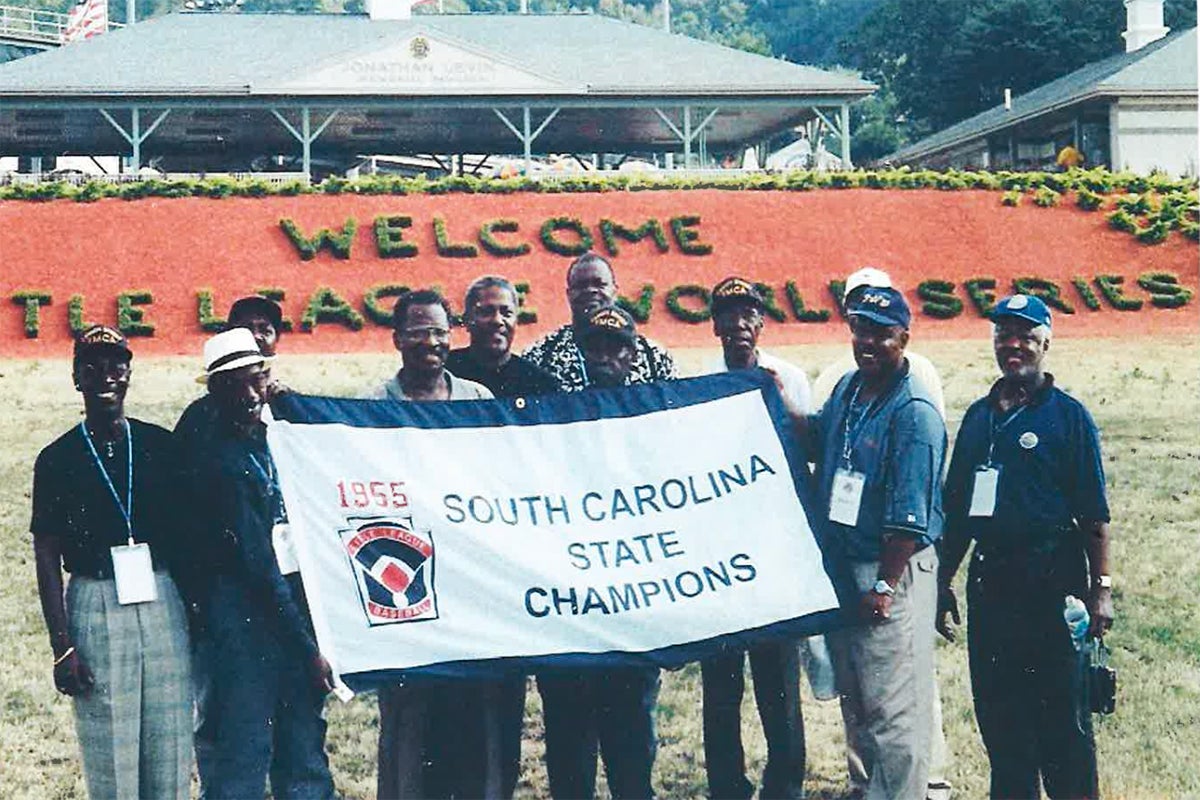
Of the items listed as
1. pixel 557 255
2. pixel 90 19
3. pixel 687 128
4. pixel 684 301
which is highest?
pixel 90 19

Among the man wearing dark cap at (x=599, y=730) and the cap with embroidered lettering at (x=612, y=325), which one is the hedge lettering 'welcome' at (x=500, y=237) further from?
the man wearing dark cap at (x=599, y=730)

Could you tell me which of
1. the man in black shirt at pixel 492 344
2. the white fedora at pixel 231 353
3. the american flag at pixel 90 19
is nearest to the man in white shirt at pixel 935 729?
the man in black shirt at pixel 492 344

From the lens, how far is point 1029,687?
482cm

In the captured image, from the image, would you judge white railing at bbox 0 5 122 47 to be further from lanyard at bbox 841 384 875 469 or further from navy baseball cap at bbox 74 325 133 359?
lanyard at bbox 841 384 875 469

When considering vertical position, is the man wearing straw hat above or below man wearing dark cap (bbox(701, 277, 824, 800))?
above

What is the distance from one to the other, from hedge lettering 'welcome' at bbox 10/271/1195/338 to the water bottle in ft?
51.5

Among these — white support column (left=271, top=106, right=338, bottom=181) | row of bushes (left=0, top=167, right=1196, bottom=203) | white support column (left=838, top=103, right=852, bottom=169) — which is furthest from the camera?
white support column (left=838, top=103, right=852, bottom=169)

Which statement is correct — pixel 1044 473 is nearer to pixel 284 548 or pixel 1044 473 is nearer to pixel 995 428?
pixel 995 428

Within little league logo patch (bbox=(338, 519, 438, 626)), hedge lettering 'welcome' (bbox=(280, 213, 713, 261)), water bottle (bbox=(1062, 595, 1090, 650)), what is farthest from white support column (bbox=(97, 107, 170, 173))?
water bottle (bbox=(1062, 595, 1090, 650))

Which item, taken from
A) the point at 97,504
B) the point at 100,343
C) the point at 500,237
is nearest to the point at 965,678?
the point at 97,504

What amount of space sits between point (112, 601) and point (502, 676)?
1.24 m

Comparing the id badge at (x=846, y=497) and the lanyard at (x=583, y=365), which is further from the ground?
the lanyard at (x=583, y=365)

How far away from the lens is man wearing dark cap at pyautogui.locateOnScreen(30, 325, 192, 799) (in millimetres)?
4293

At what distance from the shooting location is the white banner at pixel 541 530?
4672mm
